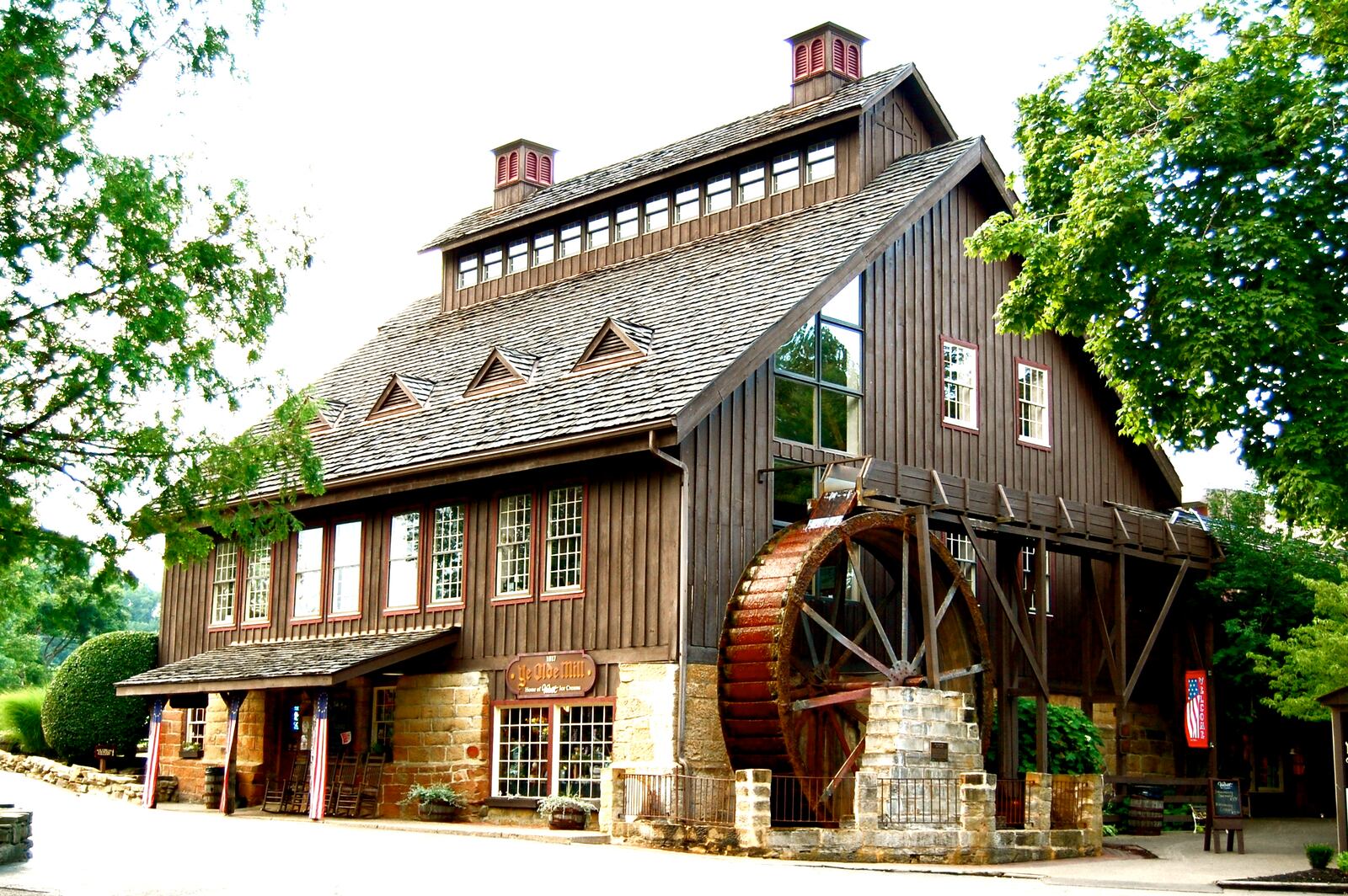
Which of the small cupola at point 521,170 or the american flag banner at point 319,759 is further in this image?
the small cupola at point 521,170

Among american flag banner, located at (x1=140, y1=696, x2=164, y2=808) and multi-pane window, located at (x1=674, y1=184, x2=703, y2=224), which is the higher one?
multi-pane window, located at (x1=674, y1=184, x2=703, y2=224)

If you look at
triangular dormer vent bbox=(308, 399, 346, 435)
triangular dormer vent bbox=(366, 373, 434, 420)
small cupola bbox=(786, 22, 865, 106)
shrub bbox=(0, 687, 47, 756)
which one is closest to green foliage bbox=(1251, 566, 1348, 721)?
small cupola bbox=(786, 22, 865, 106)

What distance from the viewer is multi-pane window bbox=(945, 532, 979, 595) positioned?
26381 millimetres

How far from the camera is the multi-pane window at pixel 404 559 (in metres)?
25.7

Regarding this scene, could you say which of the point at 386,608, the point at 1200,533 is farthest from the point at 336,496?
the point at 1200,533

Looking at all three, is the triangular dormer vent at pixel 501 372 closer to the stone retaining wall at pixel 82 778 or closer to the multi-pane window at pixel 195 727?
the multi-pane window at pixel 195 727

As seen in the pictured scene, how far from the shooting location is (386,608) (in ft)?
85.2

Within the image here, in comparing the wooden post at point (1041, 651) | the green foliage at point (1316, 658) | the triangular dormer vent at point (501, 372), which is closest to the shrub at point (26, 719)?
the triangular dormer vent at point (501, 372)

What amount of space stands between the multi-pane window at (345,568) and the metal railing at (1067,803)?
11848 millimetres

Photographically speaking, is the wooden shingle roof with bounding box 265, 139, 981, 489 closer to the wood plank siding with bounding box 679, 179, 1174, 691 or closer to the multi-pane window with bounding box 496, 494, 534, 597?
the wood plank siding with bounding box 679, 179, 1174, 691

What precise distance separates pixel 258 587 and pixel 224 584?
126cm

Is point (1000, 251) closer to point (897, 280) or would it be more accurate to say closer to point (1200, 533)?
point (897, 280)

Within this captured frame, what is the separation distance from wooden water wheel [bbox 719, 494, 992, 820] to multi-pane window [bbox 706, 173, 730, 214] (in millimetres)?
7347

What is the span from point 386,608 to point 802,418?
300 inches
